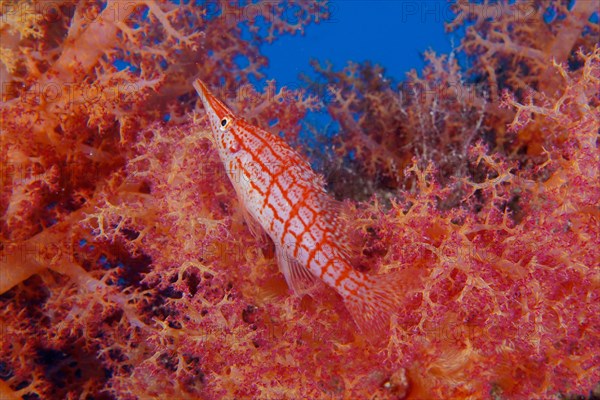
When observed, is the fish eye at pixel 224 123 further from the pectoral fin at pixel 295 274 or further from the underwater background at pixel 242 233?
the pectoral fin at pixel 295 274

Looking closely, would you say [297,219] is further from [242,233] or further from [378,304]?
[378,304]

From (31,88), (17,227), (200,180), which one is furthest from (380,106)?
(17,227)

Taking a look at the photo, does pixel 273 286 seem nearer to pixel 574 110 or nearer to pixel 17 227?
pixel 17 227

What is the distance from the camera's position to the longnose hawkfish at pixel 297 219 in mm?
2850

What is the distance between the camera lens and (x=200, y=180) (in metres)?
3.22

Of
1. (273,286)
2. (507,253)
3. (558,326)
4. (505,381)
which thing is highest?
(273,286)

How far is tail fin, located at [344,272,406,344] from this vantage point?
2.78 m

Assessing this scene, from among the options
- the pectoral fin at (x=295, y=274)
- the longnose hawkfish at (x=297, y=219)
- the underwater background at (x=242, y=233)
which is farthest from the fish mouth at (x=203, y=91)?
the pectoral fin at (x=295, y=274)

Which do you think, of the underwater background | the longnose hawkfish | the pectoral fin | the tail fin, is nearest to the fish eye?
the longnose hawkfish

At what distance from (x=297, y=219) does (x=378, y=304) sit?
0.79 meters

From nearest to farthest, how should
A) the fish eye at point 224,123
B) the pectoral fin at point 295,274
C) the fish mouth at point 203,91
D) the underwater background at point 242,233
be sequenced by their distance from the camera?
1. the underwater background at point 242,233
2. the pectoral fin at point 295,274
3. the fish eye at point 224,123
4. the fish mouth at point 203,91

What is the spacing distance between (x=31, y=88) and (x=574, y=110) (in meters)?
4.25

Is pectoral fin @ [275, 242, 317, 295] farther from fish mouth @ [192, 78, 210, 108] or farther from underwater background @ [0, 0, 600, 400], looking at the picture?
fish mouth @ [192, 78, 210, 108]

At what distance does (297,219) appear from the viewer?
3061 millimetres
